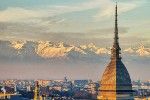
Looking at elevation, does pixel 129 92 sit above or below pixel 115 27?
→ below

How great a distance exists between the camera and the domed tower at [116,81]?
281ft

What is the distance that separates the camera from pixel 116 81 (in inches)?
3369

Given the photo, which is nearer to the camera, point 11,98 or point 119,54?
point 119,54

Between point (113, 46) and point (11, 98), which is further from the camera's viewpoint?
point (11, 98)

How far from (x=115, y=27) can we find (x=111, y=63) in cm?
440

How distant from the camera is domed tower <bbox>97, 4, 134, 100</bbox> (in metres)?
85.6

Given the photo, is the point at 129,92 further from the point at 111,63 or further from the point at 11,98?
the point at 11,98

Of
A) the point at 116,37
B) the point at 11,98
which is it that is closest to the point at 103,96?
the point at 116,37

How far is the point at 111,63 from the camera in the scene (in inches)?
3425

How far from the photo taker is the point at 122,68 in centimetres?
8644

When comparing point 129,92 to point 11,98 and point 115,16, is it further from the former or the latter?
point 11,98

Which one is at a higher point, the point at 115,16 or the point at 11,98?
the point at 115,16

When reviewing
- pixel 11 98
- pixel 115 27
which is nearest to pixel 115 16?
pixel 115 27

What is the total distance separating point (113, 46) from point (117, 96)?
619 cm
